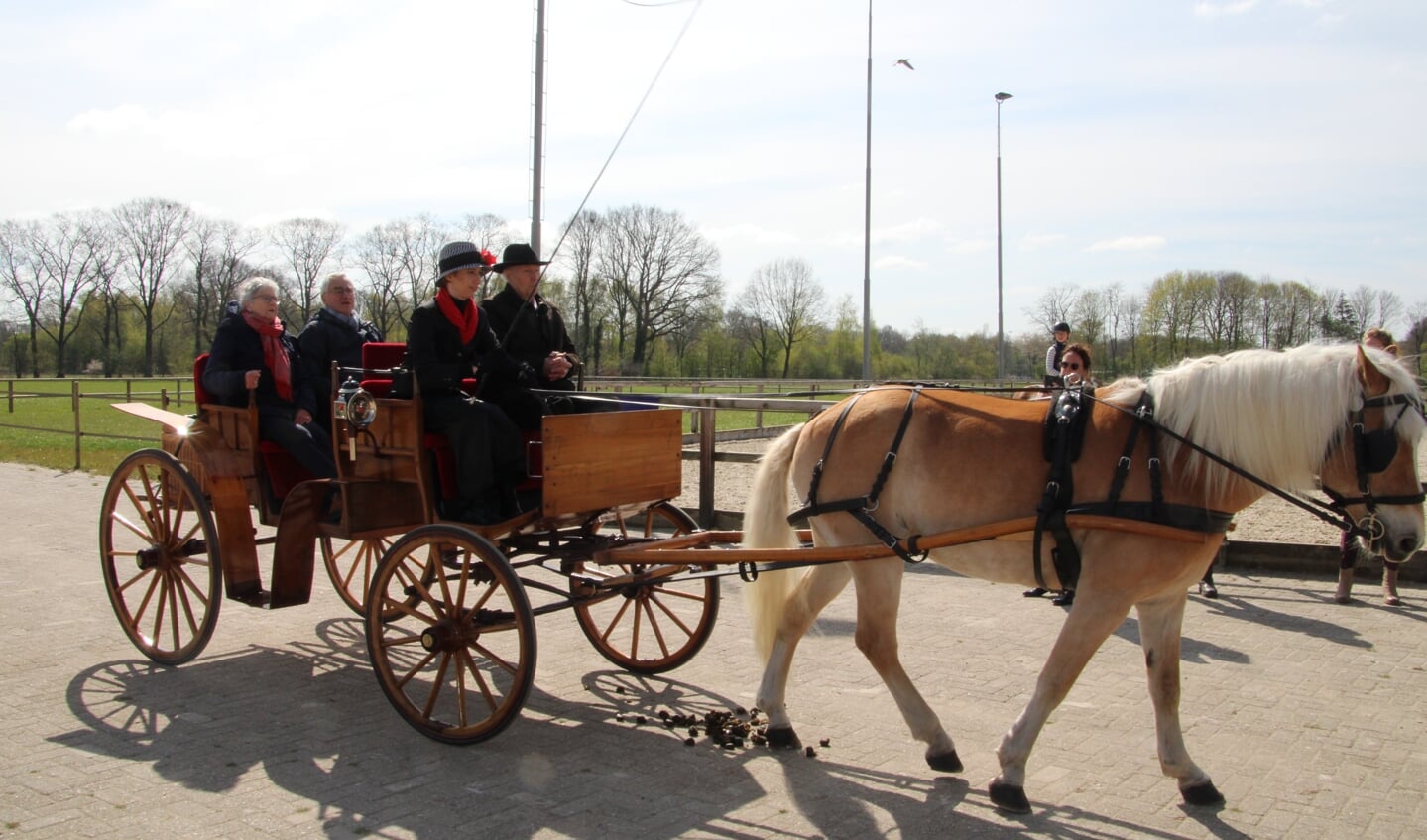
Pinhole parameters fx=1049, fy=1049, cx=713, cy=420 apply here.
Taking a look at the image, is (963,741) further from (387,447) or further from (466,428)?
(387,447)

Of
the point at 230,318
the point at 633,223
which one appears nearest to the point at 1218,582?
the point at 230,318

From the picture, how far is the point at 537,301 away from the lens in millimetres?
6020

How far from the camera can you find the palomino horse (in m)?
3.83

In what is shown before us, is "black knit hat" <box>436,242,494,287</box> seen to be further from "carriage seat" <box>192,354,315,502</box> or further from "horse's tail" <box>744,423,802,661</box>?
"horse's tail" <box>744,423,802,661</box>

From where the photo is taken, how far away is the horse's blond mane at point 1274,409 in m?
3.86

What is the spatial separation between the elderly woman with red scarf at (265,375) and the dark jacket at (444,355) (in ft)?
3.96

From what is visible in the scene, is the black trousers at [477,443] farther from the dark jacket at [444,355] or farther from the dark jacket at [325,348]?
the dark jacket at [325,348]

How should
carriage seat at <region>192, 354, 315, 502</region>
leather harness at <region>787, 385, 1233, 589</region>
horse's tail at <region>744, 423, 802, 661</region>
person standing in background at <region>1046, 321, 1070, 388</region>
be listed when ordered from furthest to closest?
1. person standing in background at <region>1046, 321, 1070, 388</region>
2. carriage seat at <region>192, 354, 315, 502</region>
3. horse's tail at <region>744, 423, 802, 661</region>
4. leather harness at <region>787, 385, 1233, 589</region>

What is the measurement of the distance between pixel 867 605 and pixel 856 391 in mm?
982

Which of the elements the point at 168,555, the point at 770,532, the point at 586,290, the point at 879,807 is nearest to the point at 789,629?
the point at 770,532

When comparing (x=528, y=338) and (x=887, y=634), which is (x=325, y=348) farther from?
(x=887, y=634)

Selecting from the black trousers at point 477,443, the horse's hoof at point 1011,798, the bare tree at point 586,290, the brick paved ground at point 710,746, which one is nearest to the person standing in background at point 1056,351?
the brick paved ground at point 710,746

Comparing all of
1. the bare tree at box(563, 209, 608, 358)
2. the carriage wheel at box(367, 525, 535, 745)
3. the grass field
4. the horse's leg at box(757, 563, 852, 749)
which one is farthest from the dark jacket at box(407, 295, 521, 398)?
the bare tree at box(563, 209, 608, 358)

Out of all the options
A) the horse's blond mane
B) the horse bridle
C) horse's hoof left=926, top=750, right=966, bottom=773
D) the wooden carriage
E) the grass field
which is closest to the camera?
the horse bridle
